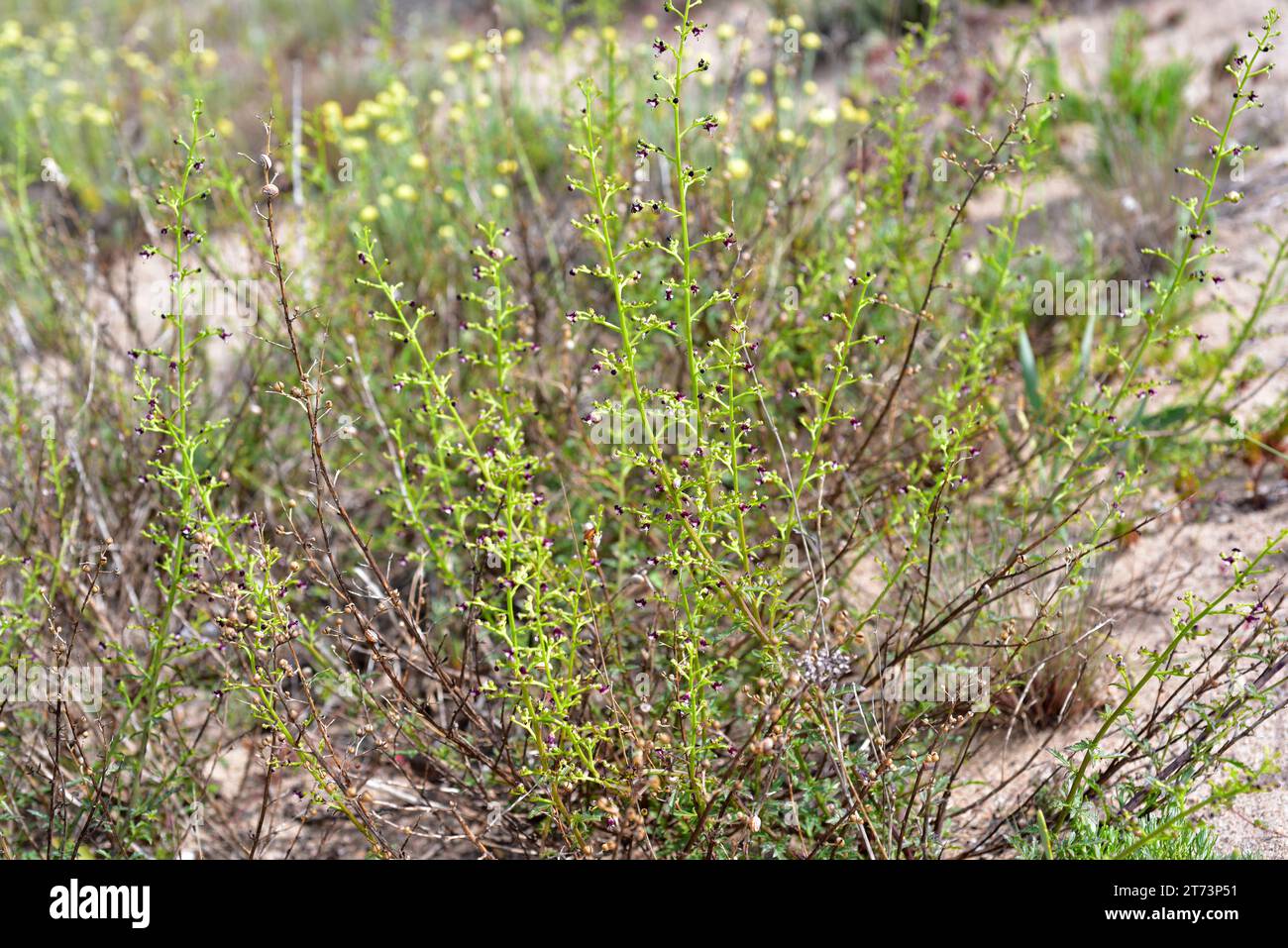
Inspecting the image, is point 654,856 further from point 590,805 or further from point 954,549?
point 954,549

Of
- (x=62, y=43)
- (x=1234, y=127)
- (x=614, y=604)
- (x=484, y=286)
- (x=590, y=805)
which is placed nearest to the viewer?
(x=590, y=805)

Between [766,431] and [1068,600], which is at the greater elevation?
[766,431]

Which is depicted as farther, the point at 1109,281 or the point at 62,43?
the point at 62,43

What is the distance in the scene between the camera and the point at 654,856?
230 cm

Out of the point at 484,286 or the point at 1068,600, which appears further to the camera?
the point at 484,286

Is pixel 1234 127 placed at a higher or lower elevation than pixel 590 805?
higher

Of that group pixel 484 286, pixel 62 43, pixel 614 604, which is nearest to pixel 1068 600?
pixel 614 604

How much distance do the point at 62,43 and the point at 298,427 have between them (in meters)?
4.41

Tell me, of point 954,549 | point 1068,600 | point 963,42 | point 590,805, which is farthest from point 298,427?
point 963,42

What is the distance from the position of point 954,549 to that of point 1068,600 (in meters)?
0.32
